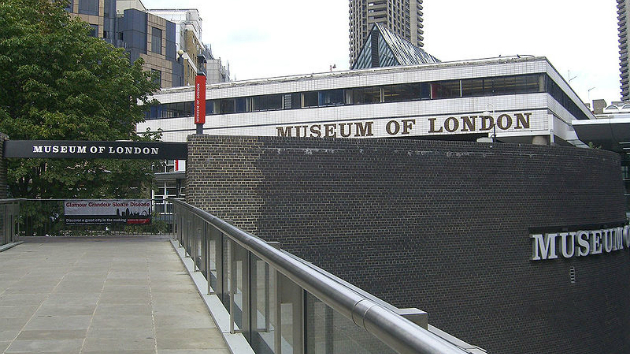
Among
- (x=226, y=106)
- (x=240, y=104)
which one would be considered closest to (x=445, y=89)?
(x=240, y=104)

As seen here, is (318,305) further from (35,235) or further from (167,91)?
(167,91)

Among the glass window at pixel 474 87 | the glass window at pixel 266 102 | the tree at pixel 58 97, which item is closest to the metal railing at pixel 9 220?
the tree at pixel 58 97

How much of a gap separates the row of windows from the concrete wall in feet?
51.0

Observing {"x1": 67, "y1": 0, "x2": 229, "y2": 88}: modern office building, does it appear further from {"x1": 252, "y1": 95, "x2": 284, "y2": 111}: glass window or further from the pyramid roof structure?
{"x1": 252, "y1": 95, "x2": 284, "y2": 111}: glass window

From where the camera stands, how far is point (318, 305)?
337cm

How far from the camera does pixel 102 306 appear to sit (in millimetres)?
7504

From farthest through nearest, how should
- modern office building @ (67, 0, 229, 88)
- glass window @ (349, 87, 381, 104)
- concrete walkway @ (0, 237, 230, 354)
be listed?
modern office building @ (67, 0, 229, 88)
glass window @ (349, 87, 381, 104)
concrete walkway @ (0, 237, 230, 354)

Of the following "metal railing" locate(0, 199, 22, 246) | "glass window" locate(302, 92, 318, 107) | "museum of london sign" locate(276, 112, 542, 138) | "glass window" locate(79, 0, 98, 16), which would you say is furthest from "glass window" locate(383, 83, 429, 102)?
"glass window" locate(79, 0, 98, 16)

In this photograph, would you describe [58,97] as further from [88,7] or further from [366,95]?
[88,7]

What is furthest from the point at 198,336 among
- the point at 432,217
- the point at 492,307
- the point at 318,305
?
the point at 492,307

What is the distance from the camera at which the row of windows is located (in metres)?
36.5

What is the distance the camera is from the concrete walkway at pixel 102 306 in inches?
229

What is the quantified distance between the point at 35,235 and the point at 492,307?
13.1 meters

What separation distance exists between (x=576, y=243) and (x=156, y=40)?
181 feet
